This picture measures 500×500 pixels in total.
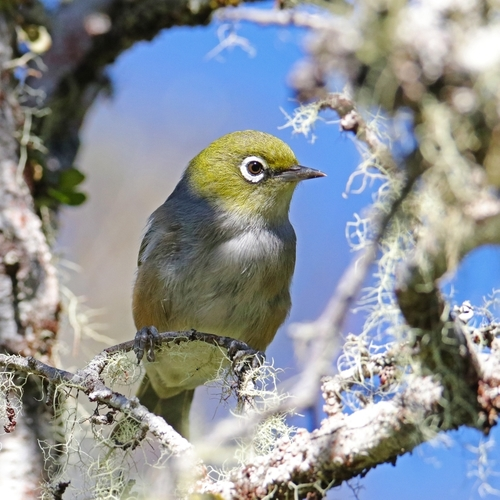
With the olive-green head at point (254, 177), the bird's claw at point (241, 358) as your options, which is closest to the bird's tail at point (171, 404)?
the olive-green head at point (254, 177)

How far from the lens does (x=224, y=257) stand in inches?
191

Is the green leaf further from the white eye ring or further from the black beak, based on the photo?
the black beak

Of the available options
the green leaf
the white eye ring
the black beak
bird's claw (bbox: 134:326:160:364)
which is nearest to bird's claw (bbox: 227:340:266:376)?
bird's claw (bbox: 134:326:160:364)

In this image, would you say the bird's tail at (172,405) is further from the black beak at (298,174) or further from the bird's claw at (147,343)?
the black beak at (298,174)

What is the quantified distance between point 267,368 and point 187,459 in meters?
0.63

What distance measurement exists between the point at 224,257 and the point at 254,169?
0.71m

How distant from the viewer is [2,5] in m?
4.88

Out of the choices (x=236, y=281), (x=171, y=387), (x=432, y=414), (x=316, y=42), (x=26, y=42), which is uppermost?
(x=26, y=42)

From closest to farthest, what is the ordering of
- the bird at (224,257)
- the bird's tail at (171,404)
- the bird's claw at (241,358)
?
the bird's claw at (241,358)
the bird at (224,257)
the bird's tail at (171,404)

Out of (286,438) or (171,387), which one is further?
(171,387)

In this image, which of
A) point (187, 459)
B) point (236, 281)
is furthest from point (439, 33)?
point (236, 281)

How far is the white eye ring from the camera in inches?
202

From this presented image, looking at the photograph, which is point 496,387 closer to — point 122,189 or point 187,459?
point 187,459

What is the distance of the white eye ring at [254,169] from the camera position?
5.12m
